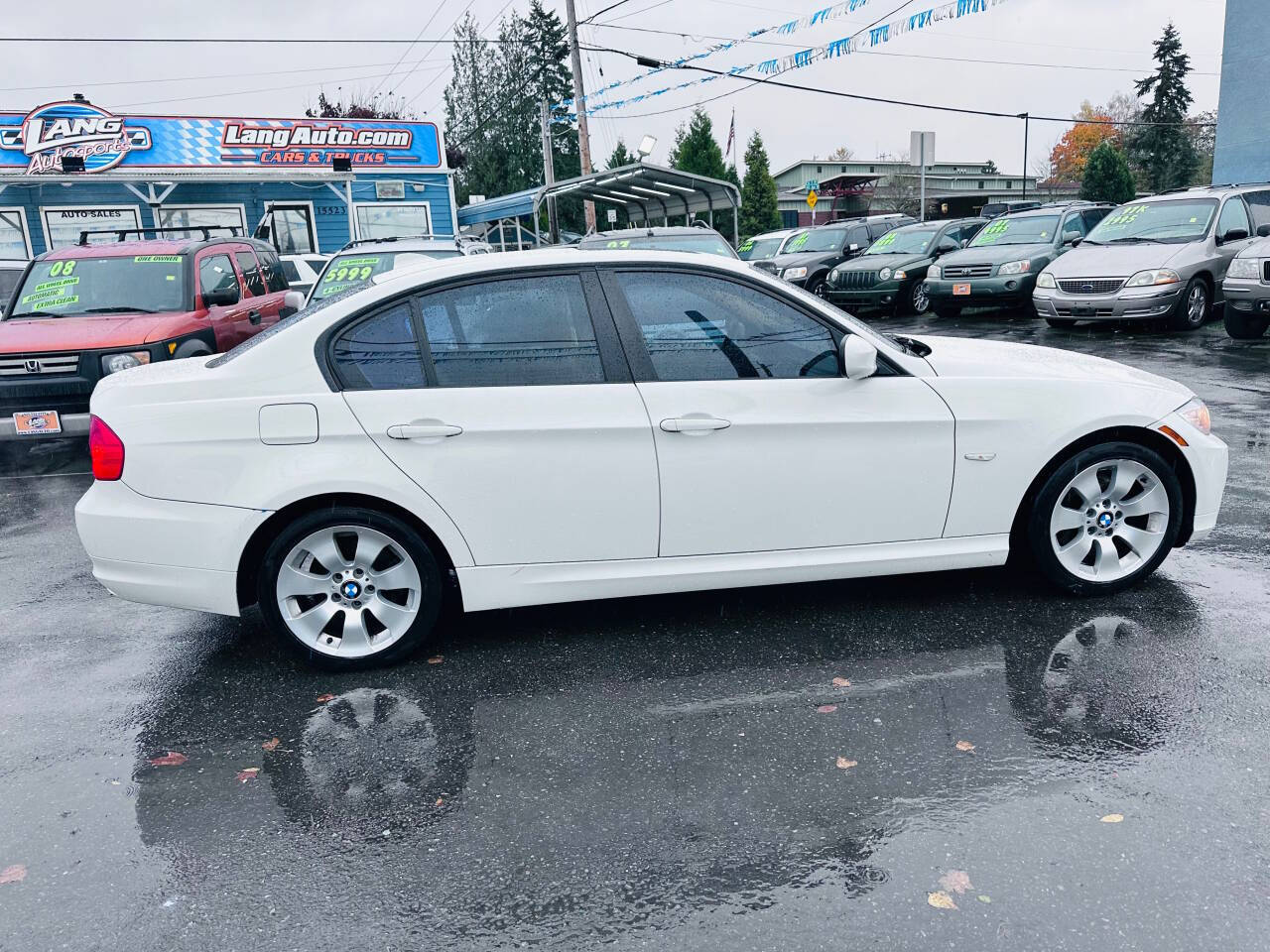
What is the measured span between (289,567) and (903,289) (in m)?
14.8

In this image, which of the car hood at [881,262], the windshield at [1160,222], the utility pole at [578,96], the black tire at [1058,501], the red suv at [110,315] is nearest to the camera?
the black tire at [1058,501]

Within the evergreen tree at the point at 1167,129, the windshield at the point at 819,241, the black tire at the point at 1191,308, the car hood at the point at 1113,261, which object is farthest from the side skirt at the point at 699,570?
the evergreen tree at the point at 1167,129

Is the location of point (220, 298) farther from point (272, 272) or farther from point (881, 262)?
point (881, 262)

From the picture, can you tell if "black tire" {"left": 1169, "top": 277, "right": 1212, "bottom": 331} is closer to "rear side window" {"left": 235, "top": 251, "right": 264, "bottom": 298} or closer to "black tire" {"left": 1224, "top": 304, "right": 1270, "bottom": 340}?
"black tire" {"left": 1224, "top": 304, "right": 1270, "bottom": 340}

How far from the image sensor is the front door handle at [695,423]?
405 cm

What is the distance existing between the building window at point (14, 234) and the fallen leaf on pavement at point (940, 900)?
2687 cm

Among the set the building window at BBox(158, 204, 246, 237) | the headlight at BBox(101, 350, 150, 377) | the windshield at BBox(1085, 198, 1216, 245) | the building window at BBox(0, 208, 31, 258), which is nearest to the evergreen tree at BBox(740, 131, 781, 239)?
the building window at BBox(158, 204, 246, 237)

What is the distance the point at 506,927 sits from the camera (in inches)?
104

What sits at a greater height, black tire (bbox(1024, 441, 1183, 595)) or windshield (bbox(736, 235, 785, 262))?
windshield (bbox(736, 235, 785, 262))

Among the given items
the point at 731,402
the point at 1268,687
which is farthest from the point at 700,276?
the point at 1268,687

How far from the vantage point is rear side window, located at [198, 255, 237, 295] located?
372 inches

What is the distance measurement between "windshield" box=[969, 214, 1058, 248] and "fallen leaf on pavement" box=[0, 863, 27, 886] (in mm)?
15997

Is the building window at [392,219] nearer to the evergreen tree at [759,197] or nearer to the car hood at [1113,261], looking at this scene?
the car hood at [1113,261]

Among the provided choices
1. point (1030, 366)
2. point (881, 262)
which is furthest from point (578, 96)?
point (1030, 366)
